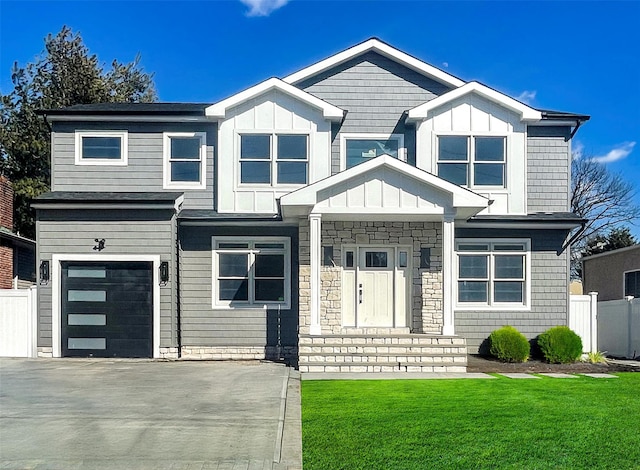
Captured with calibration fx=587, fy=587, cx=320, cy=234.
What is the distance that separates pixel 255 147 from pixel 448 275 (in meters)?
5.52

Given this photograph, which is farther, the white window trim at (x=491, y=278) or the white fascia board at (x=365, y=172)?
the white window trim at (x=491, y=278)

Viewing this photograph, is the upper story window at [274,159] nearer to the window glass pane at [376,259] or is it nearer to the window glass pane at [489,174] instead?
the window glass pane at [376,259]

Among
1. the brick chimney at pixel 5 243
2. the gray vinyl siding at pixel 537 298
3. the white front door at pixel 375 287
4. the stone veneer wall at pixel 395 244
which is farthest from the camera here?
the brick chimney at pixel 5 243

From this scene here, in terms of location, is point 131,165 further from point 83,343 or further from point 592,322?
point 592,322

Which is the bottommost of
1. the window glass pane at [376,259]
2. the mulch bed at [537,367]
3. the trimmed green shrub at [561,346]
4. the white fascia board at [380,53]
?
the mulch bed at [537,367]

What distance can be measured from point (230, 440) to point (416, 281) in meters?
8.33

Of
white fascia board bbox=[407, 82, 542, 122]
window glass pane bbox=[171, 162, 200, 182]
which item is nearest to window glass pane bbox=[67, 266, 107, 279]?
window glass pane bbox=[171, 162, 200, 182]

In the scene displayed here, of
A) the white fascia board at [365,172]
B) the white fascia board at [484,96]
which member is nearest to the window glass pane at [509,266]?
the white fascia board at [365,172]

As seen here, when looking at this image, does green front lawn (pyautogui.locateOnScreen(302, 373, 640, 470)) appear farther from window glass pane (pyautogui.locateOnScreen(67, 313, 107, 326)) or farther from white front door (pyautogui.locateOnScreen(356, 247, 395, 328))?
window glass pane (pyautogui.locateOnScreen(67, 313, 107, 326))

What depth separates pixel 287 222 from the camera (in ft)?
45.7

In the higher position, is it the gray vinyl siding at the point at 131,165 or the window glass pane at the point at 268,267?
the gray vinyl siding at the point at 131,165

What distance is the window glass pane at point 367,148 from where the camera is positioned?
14586 mm

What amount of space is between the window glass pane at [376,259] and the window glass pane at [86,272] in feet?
20.1

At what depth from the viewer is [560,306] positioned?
14469 mm
